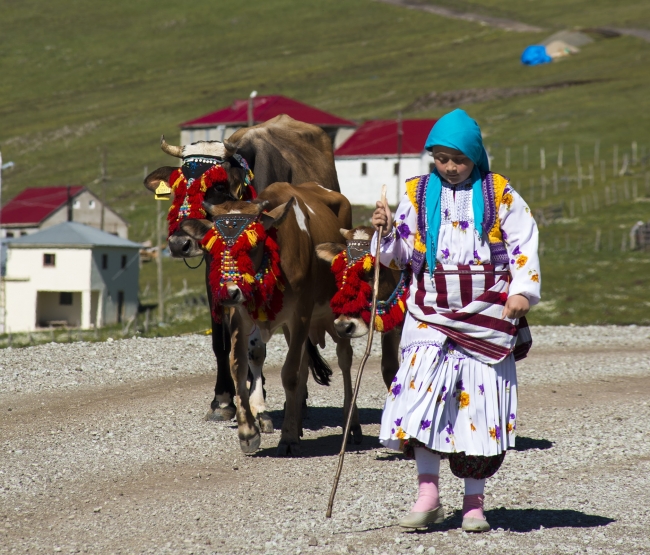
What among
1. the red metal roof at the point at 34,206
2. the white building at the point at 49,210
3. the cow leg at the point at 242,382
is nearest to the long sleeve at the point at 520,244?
the cow leg at the point at 242,382

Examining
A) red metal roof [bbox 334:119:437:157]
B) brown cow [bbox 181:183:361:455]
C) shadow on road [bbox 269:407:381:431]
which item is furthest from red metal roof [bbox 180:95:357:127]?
brown cow [bbox 181:183:361:455]

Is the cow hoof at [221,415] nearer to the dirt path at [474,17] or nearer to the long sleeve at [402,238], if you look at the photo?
the long sleeve at [402,238]

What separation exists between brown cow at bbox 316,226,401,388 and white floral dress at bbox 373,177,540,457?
178cm

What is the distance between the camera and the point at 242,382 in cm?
938

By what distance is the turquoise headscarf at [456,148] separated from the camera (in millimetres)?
6445

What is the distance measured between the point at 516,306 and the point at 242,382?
3.61 m

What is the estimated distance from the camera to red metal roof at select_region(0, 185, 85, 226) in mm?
72688

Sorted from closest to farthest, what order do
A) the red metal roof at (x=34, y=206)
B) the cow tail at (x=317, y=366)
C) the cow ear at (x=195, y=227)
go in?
1. the cow ear at (x=195, y=227)
2. the cow tail at (x=317, y=366)
3. the red metal roof at (x=34, y=206)

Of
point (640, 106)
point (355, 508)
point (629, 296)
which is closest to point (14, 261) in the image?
point (629, 296)

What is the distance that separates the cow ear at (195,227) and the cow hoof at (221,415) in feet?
8.79

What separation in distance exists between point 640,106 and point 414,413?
7488 cm

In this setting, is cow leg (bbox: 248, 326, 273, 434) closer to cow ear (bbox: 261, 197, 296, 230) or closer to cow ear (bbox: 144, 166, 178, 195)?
cow ear (bbox: 261, 197, 296, 230)

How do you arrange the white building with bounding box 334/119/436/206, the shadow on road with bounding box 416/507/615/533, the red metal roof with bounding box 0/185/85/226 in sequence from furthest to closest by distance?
the red metal roof with bounding box 0/185/85/226 → the white building with bounding box 334/119/436/206 → the shadow on road with bounding box 416/507/615/533

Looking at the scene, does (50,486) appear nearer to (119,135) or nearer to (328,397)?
(328,397)
